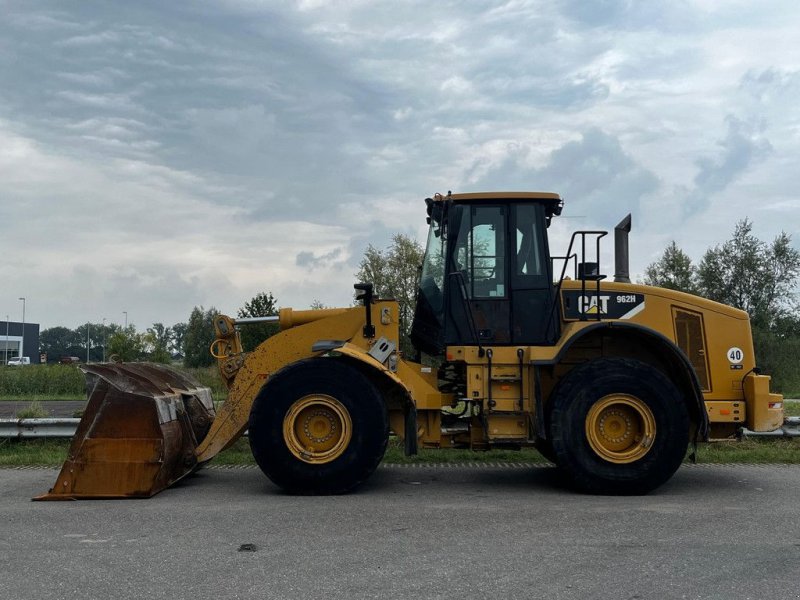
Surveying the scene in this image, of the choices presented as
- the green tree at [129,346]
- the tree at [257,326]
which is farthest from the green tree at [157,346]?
the tree at [257,326]

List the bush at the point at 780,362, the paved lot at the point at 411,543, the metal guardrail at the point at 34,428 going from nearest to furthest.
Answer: the paved lot at the point at 411,543 → the metal guardrail at the point at 34,428 → the bush at the point at 780,362

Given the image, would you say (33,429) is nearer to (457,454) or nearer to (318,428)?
(318,428)

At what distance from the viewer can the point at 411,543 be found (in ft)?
18.6

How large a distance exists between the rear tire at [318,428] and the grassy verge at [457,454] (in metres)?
2.17

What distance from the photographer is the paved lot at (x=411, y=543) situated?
15.3 ft

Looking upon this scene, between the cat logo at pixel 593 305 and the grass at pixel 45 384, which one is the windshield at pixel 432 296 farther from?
the grass at pixel 45 384

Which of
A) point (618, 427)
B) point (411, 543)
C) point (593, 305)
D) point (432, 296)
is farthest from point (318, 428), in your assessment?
point (593, 305)

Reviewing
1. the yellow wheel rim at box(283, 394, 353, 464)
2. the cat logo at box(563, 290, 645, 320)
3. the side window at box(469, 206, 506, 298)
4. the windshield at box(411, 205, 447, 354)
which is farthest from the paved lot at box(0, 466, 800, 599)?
the side window at box(469, 206, 506, 298)

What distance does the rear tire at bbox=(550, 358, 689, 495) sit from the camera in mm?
7734

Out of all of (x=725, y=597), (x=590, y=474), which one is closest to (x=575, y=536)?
(x=725, y=597)

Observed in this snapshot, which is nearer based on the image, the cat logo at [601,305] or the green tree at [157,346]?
the cat logo at [601,305]

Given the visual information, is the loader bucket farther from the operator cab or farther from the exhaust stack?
the exhaust stack

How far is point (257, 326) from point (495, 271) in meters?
5.70

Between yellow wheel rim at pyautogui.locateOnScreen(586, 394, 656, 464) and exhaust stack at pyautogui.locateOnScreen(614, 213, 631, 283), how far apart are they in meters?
1.48
